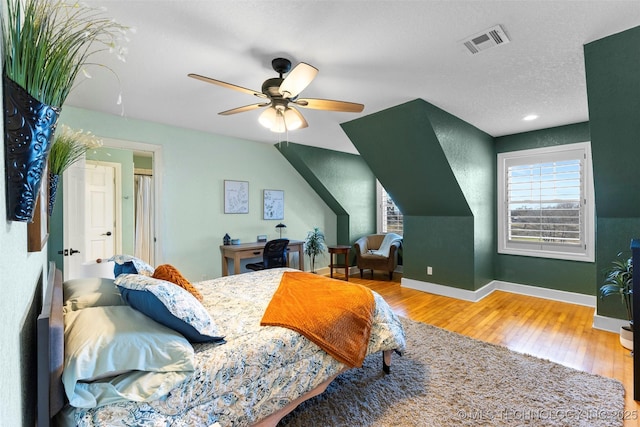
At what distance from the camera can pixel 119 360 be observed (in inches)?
46.9

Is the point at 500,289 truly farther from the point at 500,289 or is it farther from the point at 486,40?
the point at 486,40

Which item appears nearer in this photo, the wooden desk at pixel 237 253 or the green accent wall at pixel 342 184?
the wooden desk at pixel 237 253

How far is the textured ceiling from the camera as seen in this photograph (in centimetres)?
174

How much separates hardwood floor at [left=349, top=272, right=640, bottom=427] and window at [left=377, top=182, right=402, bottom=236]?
6.17 feet

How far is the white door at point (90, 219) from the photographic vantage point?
3021 millimetres

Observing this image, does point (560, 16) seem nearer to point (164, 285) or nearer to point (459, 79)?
point (459, 79)

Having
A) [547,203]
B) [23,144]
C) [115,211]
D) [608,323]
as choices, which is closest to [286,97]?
[23,144]

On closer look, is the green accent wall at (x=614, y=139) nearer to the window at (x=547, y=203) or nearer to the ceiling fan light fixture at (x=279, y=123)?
the window at (x=547, y=203)

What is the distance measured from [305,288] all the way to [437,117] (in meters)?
2.50

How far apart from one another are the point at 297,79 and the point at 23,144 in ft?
5.11

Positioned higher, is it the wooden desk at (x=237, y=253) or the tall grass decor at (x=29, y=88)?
the tall grass decor at (x=29, y=88)

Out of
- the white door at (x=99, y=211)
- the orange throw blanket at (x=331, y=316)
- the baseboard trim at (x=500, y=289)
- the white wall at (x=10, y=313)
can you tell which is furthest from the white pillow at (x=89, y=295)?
the baseboard trim at (x=500, y=289)

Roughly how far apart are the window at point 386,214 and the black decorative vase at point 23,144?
600 centimetres

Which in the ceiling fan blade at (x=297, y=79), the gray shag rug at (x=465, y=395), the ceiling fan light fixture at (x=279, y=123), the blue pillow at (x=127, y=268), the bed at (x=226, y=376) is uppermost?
the ceiling fan blade at (x=297, y=79)
